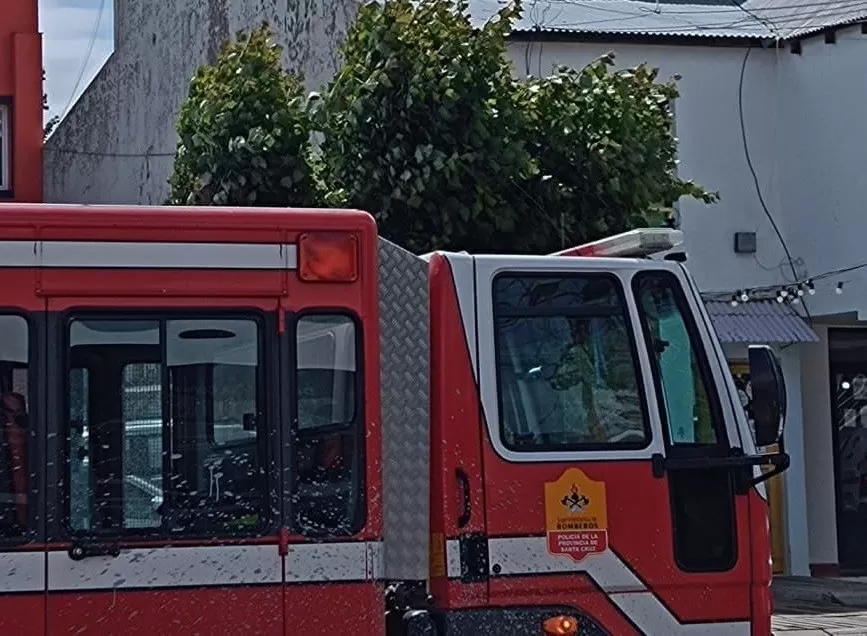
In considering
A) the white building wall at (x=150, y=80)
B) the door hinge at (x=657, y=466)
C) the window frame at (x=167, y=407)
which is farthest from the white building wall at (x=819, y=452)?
the window frame at (x=167, y=407)

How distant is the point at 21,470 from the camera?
5.59m

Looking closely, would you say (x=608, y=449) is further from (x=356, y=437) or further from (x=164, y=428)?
(x=164, y=428)

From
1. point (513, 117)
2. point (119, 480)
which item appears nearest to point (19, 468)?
point (119, 480)

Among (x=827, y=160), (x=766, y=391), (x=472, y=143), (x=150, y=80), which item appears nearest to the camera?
(x=766, y=391)

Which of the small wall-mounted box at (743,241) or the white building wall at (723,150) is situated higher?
the white building wall at (723,150)

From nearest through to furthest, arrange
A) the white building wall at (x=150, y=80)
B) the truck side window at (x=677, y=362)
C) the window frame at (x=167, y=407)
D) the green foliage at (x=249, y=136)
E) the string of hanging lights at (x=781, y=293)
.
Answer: the window frame at (x=167, y=407) → the truck side window at (x=677, y=362) → the green foliage at (x=249, y=136) → the white building wall at (x=150, y=80) → the string of hanging lights at (x=781, y=293)

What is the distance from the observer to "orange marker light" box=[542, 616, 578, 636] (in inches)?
239

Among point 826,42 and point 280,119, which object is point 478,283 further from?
point 826,42

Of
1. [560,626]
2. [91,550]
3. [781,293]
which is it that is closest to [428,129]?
[560,626]

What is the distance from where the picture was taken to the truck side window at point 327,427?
5.82m

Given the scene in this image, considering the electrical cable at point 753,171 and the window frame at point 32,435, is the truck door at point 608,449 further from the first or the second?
the electrical cable at point 753,171

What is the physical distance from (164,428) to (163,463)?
0.43 feet

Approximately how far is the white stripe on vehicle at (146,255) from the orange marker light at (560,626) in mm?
1719

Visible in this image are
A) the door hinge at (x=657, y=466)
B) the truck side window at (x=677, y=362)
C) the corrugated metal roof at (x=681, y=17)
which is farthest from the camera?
the corrugated metal roof at (x=681, y=17)
